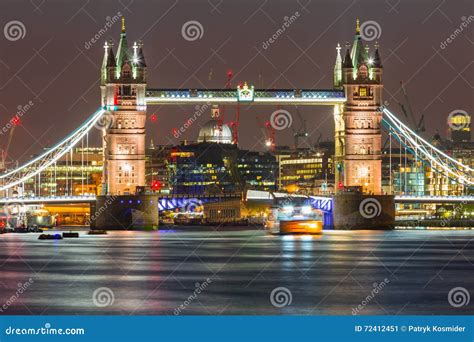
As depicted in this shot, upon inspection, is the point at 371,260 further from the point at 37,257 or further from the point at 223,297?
the point at 223,297

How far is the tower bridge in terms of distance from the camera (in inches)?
4119

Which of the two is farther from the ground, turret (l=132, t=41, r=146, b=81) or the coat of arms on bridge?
turret (l=132, t=41, r=146, b=81)

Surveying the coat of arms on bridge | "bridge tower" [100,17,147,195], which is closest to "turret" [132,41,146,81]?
"bridge tower" [100,17,147,195]

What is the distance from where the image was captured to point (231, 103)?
105312mm

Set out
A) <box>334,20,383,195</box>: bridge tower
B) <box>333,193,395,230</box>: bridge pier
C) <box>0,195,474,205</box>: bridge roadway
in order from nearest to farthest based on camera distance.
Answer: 1. <box>0,195,474,205</box>: bridge roadway
2. <box>333,193,395,230</box>: bridge pier
3. <box>334,20,383,195</box>: bridge tower

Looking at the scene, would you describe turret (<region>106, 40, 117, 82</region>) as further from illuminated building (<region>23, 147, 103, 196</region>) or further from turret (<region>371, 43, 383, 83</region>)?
illuminated building (<region>23, 147, 103, 196</region>)

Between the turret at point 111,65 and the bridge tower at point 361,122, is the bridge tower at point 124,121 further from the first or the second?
the bridge tower at point 361,122

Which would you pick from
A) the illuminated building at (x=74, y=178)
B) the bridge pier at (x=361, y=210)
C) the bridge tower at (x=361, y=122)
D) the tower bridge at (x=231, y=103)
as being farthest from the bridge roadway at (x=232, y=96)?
the illuminated building at (x=74, y=178)

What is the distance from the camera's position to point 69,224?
154 m

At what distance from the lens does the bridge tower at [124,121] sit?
10675 centimetres

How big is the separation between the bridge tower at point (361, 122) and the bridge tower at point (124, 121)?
16.5 m

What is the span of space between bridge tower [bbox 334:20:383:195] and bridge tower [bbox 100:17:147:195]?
16517 mm

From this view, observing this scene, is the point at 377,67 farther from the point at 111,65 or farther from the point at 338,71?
the point at 111,65

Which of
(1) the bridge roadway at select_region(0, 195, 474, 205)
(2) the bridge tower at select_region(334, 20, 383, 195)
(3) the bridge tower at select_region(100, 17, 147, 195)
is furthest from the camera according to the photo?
(2) the bridge tower at select_region(334, 20, 383, 195)
